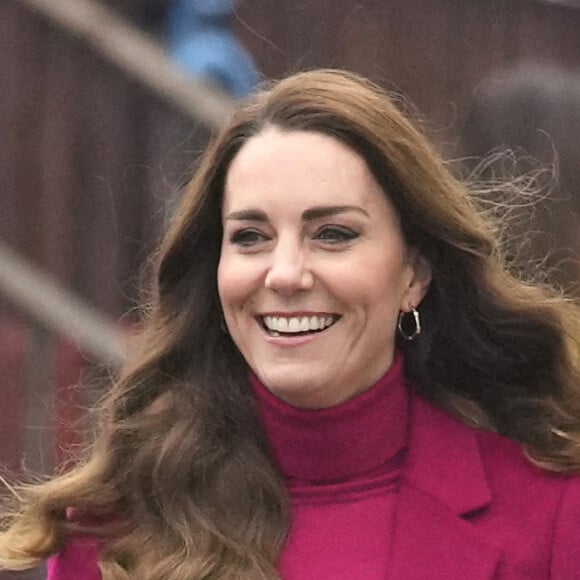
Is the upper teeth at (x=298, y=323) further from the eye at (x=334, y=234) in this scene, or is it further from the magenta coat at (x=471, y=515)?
the magenta coat at (x=471, y=515)

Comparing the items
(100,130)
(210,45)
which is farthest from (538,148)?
(100,130)

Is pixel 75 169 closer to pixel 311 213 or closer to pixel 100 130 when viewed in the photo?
pixel 100 130

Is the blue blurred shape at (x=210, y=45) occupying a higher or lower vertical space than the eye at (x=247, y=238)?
lower

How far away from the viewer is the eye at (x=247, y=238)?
3.67 metres

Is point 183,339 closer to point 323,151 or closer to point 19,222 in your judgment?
point 323,151

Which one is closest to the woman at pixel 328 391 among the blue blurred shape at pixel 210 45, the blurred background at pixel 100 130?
the blurred background at pixel 100 130

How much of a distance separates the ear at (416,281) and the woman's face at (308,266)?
0.24ft

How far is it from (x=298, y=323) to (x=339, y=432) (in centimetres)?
22

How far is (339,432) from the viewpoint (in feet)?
12.2

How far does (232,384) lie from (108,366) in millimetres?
1727

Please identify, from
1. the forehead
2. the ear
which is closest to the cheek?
the forehead

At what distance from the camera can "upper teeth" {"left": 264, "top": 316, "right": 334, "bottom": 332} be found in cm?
363

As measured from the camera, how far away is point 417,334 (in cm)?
388

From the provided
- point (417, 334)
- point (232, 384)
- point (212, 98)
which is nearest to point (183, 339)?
point (232, 384)
